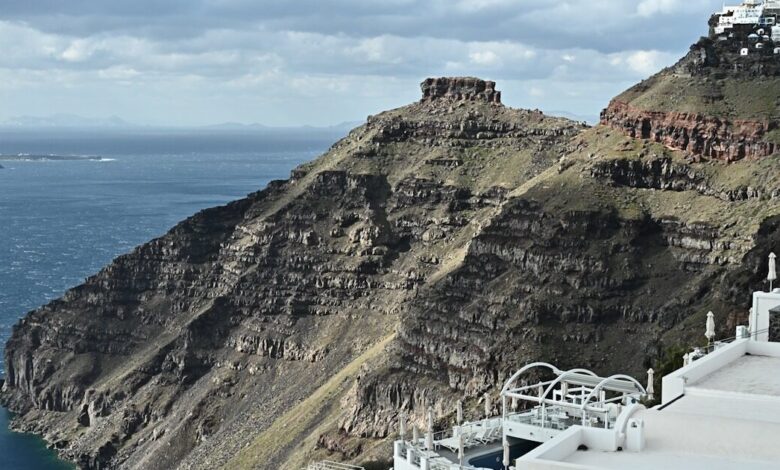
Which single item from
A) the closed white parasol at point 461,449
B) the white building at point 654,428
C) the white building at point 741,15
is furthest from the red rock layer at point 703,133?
the closed white parasol at point 461,449

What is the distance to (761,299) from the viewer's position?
81.1 metres

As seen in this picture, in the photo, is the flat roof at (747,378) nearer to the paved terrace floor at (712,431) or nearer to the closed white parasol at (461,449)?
the paved terrace floor at (712,431)

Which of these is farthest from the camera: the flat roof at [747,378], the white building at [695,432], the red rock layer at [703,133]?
the red rock layer at [703,133]

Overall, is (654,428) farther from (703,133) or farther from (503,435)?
(703,133)

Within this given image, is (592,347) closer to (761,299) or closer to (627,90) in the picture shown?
(627,90)

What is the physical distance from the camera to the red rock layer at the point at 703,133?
565 feet

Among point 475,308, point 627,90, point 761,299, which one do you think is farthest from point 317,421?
point 761,299

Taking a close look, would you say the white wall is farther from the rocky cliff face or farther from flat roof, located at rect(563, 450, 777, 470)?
the rocky cliff face

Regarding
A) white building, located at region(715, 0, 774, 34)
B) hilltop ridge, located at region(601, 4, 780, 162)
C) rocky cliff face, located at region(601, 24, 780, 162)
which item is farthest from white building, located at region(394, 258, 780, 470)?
white building, located at region(715, 0, 774, 34)

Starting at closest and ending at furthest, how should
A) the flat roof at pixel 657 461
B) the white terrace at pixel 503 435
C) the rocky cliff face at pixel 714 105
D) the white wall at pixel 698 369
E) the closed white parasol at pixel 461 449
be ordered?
the flat roof at pixel 657 461
the closed white parasol at pixel 461 449
the white terrace at pixel 503 435
the white wall at pixel 698 369
the rocky cliff face at pixel 714 105

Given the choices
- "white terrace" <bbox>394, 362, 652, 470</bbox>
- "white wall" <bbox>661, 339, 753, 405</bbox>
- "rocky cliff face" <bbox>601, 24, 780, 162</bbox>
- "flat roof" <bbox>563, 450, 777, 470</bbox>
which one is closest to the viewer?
"flat roof" <bbox>563, 450, 777, 470</bbox>

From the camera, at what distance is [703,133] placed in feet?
578

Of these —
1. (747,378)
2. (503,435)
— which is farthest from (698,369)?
(503,435)

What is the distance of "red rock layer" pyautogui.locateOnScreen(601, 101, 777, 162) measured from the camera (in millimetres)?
172125
